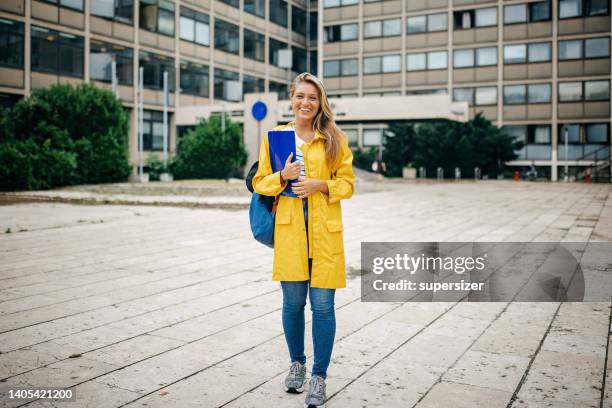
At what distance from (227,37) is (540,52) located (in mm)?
25293

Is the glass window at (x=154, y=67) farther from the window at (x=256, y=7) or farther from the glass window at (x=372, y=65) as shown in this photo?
the glass window at (x=372, y=65)

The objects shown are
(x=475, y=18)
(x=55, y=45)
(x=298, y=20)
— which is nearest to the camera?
(x=55, y=45)

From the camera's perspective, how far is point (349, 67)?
57000mm

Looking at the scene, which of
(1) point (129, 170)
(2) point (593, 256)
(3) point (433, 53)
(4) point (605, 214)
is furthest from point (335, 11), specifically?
(2) point (593, 256)

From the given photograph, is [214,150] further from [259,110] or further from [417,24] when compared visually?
[417,24]

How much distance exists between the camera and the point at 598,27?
46.1 metres

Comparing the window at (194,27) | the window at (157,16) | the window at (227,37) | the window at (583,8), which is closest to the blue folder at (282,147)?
the window at (157,16)

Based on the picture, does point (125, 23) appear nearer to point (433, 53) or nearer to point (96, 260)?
point (433, 53)

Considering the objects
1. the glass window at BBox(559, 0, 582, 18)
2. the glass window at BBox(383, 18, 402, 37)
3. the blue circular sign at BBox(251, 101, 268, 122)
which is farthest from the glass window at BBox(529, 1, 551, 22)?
the blue circular sign at BBox(251, 101, 268, 122)

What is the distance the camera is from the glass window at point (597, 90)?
46094mm

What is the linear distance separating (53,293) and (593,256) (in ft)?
22.6

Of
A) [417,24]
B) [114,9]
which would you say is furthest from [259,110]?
[417,24]

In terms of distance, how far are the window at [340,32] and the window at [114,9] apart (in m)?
23.1

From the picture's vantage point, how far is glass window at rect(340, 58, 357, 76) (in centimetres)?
5675
